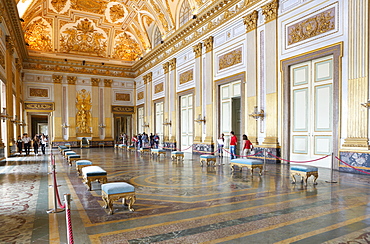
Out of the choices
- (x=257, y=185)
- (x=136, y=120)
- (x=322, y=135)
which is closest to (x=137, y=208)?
(x=257, y=185)

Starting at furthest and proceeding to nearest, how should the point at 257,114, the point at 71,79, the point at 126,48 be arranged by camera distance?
1. the point at 126,48
2. the point at 71,79
3. the point at 257,114

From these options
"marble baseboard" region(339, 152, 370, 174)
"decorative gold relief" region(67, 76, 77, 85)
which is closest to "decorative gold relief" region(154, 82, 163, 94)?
"decorative gold relief" region(67, 76, 77, 85)

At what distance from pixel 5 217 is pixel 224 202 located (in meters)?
3.53

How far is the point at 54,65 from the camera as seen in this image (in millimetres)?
22125

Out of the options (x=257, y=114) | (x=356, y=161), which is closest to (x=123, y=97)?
(x=257, y=114)

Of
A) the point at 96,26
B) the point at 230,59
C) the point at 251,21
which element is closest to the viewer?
the point at 251,21

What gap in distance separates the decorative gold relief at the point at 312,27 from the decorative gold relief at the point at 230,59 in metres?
2.72

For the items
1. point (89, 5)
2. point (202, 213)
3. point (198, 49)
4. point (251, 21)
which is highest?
point (89, 5)

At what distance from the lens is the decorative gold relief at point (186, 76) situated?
15.8 metres

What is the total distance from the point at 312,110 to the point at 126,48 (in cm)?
1966

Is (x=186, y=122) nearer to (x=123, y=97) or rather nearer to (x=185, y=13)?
(x=185, y=13)

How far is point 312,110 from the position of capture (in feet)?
29.7

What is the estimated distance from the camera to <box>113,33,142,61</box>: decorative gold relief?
24.2m

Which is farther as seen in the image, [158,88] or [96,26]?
[96,26]
